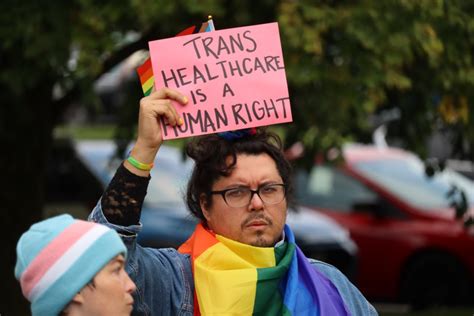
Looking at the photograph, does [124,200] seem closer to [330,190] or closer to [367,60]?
[367,60]

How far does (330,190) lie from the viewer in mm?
11289

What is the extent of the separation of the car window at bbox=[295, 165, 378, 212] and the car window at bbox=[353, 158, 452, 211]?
0.57 feet

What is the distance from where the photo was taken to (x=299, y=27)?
5.98 metres

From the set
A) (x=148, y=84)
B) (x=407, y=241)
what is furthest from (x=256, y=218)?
(x=407, y=241)

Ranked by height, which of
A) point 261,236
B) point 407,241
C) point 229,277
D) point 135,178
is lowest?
point 407,241

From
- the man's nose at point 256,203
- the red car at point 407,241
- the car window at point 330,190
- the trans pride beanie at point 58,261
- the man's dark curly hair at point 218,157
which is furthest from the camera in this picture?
the car window at point 330,190

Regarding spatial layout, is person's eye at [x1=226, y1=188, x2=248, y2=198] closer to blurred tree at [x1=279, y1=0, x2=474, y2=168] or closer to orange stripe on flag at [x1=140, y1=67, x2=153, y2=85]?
orange stripe on flag at [x1=140, y1=67, x2=153, y2=85]

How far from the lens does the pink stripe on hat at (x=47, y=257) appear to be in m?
2.85

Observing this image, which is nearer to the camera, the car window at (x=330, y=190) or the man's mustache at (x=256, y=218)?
the man's mustache at (x=256, y=218)

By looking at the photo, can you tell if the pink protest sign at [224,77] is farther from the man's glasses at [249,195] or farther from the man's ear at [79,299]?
the man's ear at [79,299]

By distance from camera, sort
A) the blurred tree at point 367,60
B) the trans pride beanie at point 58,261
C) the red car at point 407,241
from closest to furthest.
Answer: the trans pride beanie at point 58,261 → the blurred tree at point 367,60 → the red car at point 407,241

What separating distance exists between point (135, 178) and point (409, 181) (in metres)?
8.04

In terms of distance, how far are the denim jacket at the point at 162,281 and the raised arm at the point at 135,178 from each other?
3cm

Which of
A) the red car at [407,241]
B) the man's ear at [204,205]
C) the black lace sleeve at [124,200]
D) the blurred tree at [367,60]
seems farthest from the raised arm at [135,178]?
the red car at [407,241]
